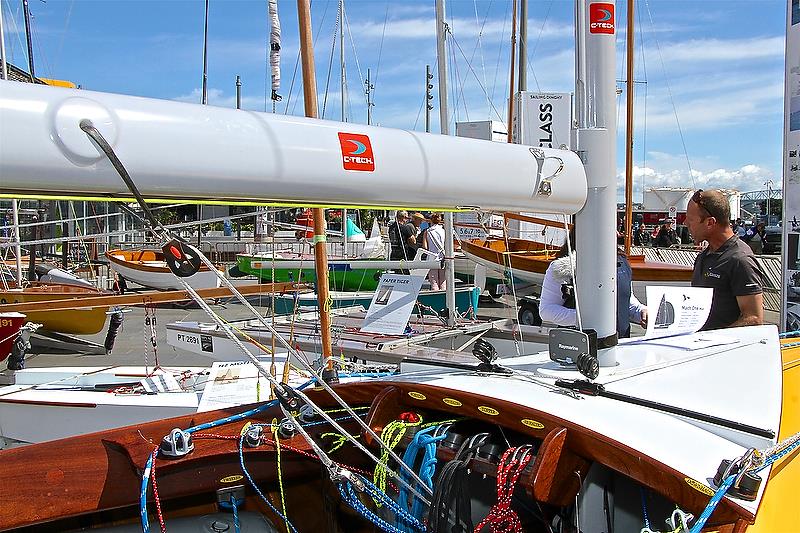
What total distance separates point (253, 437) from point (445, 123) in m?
5.51

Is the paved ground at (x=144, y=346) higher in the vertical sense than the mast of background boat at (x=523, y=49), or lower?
lower

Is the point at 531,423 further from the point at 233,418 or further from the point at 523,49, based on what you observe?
the point at 523,49

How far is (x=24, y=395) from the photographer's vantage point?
4992 mm

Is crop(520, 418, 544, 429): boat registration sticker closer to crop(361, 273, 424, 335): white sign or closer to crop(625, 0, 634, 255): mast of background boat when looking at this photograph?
crop(361, 273, 424, 335): white sign

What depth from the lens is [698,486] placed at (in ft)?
5.11

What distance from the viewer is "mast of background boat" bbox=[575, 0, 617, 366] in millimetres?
2385

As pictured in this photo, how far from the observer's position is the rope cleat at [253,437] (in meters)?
2.33

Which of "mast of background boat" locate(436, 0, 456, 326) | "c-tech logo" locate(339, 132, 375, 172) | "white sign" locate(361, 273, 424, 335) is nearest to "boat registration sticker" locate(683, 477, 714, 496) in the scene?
"c-tech logo" locate(339, 132, 375, 172)

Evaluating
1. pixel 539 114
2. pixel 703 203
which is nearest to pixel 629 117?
pixel 539 114

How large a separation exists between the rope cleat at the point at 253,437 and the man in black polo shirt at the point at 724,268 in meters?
2.55

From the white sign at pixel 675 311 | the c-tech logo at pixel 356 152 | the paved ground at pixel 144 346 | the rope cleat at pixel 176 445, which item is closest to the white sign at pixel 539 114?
the paved ground at pixel 144 346

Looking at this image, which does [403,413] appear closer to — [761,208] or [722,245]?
[722,245]

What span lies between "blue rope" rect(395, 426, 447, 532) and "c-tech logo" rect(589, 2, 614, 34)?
1.49m

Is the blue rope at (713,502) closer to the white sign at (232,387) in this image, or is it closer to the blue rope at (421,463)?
the blue rope at (421,463)
